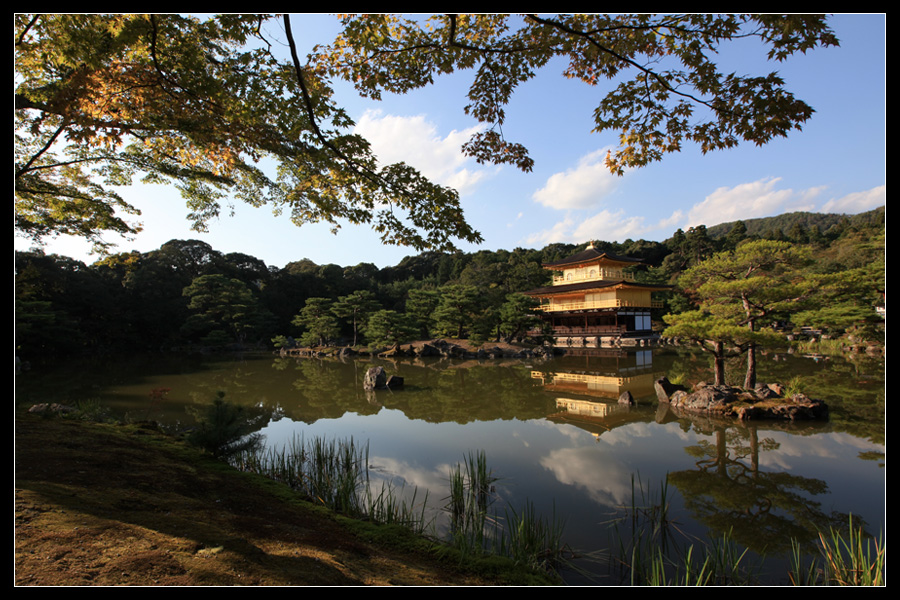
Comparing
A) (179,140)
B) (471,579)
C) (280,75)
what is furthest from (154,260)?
(471,579)

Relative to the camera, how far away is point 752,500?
3648 mm

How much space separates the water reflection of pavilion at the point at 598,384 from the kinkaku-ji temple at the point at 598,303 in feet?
10.6

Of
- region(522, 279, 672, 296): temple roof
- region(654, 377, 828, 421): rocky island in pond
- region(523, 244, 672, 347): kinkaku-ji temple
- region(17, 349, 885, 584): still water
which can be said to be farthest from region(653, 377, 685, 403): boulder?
region(522, 279, 672, 296): temple roof

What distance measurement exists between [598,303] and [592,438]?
16313 millimetres

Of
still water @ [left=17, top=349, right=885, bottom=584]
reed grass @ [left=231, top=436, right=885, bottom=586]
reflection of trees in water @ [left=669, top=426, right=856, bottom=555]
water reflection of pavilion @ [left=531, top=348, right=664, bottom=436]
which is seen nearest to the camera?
reed grass @ [left=231, top=436, right=885, bottom=586]

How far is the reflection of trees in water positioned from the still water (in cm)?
2

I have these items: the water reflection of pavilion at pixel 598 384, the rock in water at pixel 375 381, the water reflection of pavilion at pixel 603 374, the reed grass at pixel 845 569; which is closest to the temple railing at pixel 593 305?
the water reflection of pavilion at pixel 603 374

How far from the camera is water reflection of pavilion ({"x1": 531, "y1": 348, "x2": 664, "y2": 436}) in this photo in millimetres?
6727

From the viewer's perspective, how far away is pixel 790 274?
8.09 meters

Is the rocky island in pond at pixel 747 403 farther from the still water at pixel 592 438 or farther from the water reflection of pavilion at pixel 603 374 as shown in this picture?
the water reflection of pavilion at pixel 603 374

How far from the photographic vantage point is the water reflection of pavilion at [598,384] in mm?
6727

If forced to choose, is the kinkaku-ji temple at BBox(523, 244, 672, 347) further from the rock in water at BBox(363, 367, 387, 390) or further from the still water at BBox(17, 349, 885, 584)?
the rock in water at BBox(363, 367, 387, 390)

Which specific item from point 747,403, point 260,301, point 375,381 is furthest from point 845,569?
point 260,301
